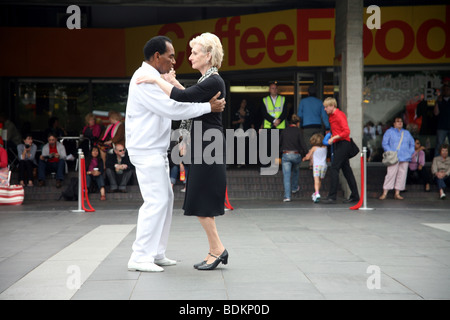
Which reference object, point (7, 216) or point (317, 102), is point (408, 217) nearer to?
point (317, 102)

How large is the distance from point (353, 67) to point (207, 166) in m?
8.77

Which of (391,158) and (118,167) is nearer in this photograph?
(391,158)

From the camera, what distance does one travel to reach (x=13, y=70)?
58.1ft

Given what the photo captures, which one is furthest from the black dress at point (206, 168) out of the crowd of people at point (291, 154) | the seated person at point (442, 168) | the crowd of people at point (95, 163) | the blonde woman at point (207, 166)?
the seated person at point (442, 168)

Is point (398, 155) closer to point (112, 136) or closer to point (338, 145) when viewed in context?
point (338, 145)

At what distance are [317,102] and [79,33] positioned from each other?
25.9 feet

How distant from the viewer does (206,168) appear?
5066 millimetres

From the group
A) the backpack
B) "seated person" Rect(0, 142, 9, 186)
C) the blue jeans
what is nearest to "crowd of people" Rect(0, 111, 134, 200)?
the backpack

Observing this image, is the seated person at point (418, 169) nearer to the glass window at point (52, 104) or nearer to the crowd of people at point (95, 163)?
the crowd of people at point (95, 163)

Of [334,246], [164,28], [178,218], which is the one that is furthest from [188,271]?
[164,28]

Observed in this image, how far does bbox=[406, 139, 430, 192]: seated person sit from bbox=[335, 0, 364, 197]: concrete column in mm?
1469

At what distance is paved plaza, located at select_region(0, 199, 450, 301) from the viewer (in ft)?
14.3

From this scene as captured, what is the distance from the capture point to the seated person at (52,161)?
1352cm

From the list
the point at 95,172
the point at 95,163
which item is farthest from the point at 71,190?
the point at 95,163
